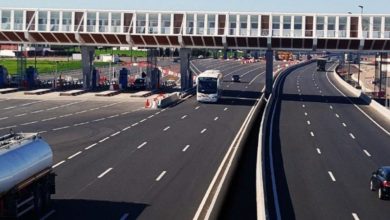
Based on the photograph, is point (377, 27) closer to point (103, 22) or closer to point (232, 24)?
point (232, 24)

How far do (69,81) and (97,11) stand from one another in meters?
21.1

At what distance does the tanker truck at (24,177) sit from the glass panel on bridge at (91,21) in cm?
6166

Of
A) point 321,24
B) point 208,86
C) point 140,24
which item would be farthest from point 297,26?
point 140,24

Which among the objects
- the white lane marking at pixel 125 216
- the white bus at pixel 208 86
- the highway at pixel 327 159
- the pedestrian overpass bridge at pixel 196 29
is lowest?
the highway at pixel 327 159

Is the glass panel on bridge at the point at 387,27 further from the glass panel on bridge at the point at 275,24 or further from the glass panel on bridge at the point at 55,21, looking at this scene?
the glass panel on bridge at the point at 55,21

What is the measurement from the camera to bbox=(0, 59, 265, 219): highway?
26.9m

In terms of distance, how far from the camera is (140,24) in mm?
84375

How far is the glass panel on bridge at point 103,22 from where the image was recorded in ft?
278

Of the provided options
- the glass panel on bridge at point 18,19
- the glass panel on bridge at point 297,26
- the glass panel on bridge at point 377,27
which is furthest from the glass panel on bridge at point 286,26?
the glass panel on bridge at point 18,19

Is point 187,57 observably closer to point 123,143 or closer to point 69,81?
point 69,81

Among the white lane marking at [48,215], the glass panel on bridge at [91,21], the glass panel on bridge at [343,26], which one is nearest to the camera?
the white lane marking at [48,215]

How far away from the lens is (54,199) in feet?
89.1

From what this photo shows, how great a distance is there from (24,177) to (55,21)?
66518 mm

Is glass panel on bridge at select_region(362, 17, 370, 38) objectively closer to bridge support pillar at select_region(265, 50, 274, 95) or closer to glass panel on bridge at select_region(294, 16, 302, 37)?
glass panel on bridge at select_region(294, 16, 302, 37)
